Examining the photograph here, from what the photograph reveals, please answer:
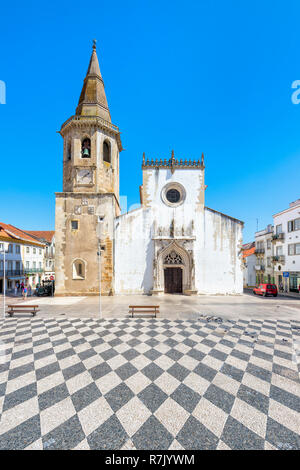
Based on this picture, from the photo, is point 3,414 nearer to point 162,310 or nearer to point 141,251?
point 162,310

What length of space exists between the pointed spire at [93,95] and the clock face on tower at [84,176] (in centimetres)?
566

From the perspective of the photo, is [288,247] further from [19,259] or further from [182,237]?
[19,259]

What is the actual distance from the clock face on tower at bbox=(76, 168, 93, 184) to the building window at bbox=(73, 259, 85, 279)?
24.7ft

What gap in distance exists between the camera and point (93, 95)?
1833 cm

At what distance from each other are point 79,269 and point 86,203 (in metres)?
6.17

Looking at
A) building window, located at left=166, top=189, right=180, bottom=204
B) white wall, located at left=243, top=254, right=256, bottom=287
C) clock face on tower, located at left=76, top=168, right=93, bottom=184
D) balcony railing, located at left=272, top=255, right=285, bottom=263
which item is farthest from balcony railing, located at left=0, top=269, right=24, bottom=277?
white wall, located at left=243, top=254, right=256, bottom=287

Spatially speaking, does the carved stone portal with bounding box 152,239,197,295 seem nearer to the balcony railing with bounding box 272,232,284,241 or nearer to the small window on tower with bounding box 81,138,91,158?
the small window on tower with bounding box 81,138,91,158

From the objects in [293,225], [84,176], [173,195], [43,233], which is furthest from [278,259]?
[43,233]

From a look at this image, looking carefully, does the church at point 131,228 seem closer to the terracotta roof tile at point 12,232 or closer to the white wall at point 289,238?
the white wall at point 289,238

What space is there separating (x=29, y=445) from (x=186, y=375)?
342cm

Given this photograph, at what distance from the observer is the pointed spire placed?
17906 millimetres

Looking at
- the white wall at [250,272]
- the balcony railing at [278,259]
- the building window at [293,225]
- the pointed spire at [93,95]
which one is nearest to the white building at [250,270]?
the white wall at [250,272]
